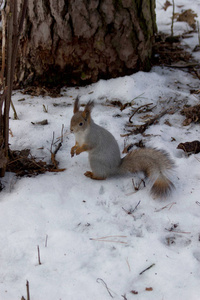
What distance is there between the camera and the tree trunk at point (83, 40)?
284cm

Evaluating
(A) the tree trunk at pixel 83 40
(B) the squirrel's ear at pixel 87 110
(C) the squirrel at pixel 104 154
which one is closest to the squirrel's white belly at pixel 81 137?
(C) the squirrel at pixel 104 154

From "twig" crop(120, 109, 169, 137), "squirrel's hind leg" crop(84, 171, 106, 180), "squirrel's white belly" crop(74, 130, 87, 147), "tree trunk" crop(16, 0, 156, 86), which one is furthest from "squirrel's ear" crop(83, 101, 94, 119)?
"tree trunk" crop(16, 0, 156, 86)

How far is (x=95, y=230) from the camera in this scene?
5.74 feet

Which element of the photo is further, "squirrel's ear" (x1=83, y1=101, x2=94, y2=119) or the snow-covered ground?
"squirrel's ear" (x1=83, y1=101, x2=94, y2=119)

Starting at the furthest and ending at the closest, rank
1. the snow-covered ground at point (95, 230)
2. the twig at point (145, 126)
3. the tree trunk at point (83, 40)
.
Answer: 1. the tree trunk at point (83, 40)
2. the twig at point (145, 126)
3. the snow-covered ground at point (95, 230)

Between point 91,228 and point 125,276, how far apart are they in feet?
1.16

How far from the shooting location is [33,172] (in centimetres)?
216

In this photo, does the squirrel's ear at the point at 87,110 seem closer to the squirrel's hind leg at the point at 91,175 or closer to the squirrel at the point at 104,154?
the squirrel at the point at 104,154

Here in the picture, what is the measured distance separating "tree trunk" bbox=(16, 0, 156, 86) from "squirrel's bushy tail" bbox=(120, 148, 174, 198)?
1.29m

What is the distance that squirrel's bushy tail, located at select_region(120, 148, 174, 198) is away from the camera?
1.95m

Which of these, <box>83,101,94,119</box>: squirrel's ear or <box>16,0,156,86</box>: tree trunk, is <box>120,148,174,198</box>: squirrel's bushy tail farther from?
<box>16,0,156,86</box>: tree trunk

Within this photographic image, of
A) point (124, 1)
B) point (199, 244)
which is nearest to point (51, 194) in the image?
point (199, 244)

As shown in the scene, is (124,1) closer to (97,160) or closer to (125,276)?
(97,160)

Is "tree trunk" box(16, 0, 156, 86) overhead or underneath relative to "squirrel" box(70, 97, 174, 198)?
overhead
